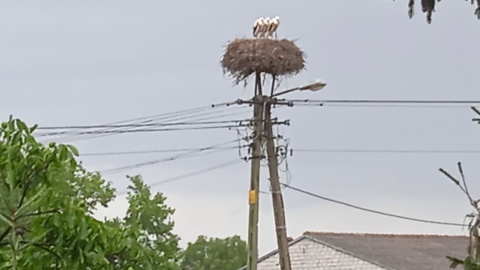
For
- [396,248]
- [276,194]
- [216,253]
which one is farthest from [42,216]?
[216,253]

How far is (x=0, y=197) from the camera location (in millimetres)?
8828

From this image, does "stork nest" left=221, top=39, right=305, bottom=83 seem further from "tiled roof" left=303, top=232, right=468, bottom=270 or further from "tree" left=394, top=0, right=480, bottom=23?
"tree" left=394, top=0, right=480, bottom=23

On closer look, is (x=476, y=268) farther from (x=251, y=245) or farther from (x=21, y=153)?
(x=251, y=245)

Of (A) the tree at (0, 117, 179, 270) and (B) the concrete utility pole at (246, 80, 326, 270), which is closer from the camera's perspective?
(A) the tree at (0, 117, 179, 270)

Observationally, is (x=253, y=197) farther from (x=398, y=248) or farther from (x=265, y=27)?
(x=398, y=248)

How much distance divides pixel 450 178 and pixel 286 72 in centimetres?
1243

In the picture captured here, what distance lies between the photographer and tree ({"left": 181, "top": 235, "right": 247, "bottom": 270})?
5578cm

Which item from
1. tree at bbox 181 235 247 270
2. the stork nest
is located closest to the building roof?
the stork nest

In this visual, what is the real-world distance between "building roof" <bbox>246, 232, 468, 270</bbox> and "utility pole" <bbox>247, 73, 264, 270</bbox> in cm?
626

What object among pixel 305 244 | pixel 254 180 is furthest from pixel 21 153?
pixel 305 244

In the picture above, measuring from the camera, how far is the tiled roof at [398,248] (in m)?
26.2

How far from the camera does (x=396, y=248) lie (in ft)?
91.1

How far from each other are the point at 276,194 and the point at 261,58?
2.39 meters

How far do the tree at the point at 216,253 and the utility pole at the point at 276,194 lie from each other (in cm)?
3503
